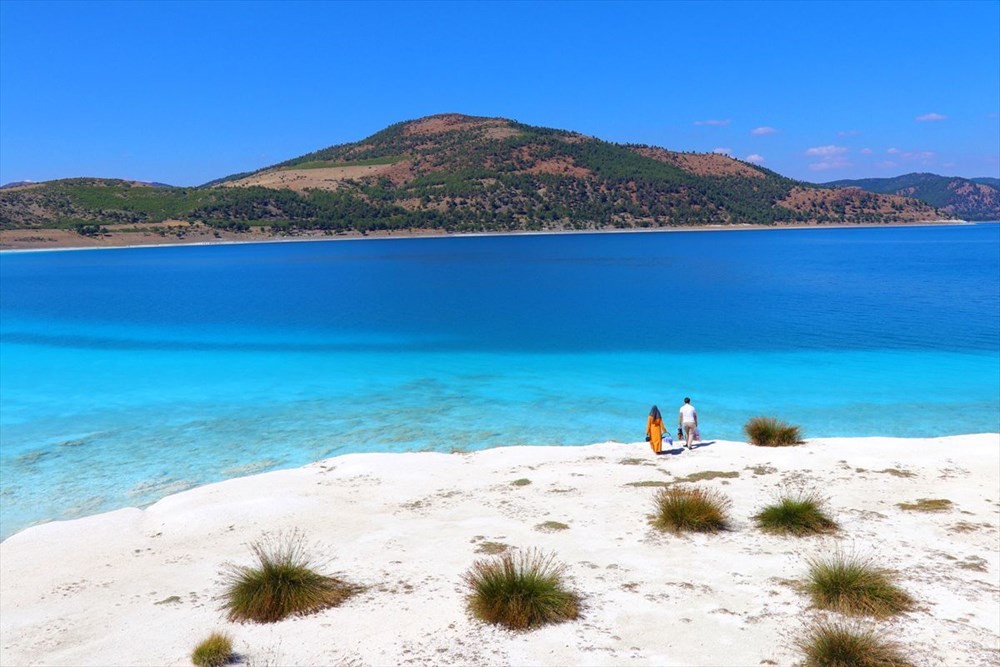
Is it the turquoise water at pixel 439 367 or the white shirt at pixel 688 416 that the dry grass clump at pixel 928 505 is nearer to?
the white shirt at pixel 688 416

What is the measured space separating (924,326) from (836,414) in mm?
18761

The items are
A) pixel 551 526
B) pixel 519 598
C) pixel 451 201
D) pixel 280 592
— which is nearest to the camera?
pixel 519 598

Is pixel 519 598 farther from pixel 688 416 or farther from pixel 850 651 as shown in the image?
pixel 688 416

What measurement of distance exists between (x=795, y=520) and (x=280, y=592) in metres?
6.95

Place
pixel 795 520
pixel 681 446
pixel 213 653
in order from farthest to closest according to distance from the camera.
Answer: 1. pixel 681 446
2. pixel 795 520
3. pixel 213 653

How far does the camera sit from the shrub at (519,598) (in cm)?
730

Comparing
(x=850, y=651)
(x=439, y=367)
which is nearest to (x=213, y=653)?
(x=850, y=651)

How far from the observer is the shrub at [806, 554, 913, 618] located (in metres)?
7.36

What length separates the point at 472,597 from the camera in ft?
25.2

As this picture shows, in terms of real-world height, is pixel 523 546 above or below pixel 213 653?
below

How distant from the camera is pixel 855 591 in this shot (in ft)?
24.8

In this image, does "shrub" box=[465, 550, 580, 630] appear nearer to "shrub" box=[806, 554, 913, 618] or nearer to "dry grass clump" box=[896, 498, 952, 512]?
"shrub" box=[806, 554, 913, 618]

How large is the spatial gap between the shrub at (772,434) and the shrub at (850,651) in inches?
357

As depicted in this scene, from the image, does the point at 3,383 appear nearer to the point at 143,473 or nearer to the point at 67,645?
the point at 143,473
